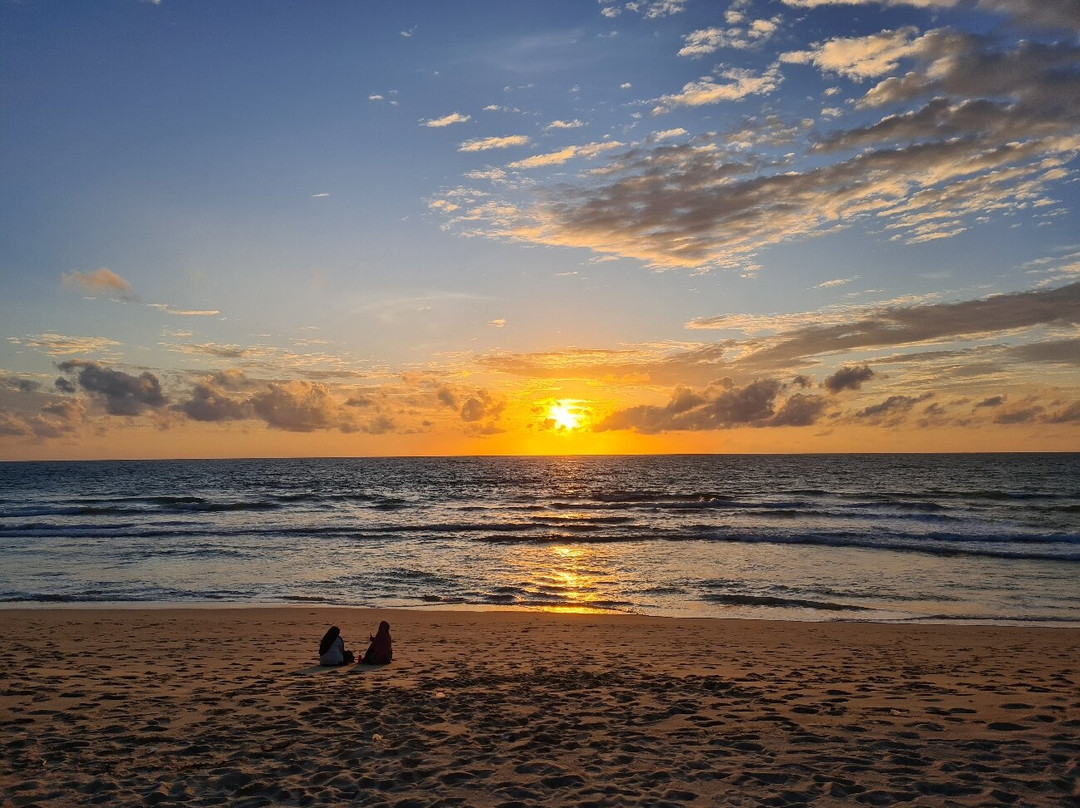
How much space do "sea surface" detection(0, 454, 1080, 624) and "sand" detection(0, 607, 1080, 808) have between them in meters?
6.15

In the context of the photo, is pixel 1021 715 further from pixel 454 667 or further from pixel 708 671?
pixel 454 667

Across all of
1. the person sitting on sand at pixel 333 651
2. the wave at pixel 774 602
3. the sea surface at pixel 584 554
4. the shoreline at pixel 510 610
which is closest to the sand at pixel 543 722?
the person sitting on sand at pixel 333 651

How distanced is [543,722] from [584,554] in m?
22.0

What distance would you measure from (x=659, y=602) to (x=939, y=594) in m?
8.17

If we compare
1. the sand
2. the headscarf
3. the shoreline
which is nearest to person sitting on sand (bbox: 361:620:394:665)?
the sand

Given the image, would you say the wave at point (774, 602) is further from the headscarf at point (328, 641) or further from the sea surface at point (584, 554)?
the headscarf at point (328, 641)

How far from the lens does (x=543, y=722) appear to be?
798 cm

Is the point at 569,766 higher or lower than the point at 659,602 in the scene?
higher

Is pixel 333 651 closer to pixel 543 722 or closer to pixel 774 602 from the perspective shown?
pixel 543 722

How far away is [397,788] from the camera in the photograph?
6.10 metres

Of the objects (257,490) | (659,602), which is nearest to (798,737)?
(659,602)

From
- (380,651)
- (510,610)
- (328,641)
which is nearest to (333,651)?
(328,641)

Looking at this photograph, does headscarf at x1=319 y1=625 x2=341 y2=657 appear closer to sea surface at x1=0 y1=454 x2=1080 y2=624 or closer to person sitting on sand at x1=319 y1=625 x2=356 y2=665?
person sitting on sand at x1=319 y1=625 x2=356 y2=665

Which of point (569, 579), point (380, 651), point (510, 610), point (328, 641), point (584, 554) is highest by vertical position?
point (328, 641)
